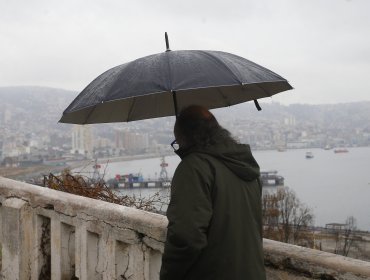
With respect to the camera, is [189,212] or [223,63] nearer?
[189,212]

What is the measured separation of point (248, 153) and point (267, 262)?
2.03 ft

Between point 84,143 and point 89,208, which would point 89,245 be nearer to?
point 89,208

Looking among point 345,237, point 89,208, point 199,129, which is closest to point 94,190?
point 89,208

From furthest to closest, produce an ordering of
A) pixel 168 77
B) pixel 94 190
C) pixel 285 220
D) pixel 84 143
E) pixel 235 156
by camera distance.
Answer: pixel 84 143
pixel 285 220
pixel 94 190
pixel 168 77
pixel 235 156

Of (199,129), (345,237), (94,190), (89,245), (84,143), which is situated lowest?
(345,237)

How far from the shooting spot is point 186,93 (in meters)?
3.36

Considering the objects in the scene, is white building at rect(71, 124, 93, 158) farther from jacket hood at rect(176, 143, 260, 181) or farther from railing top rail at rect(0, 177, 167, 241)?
jacket hood at rect(176, 143, 260, 181)

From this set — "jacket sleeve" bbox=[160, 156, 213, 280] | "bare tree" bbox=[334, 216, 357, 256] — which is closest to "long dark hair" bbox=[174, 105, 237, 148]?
"jacket sleeve" bbox=[160, 156, 213, 280]

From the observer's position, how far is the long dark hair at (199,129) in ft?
6.26

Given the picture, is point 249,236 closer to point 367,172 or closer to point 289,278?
point 289,278

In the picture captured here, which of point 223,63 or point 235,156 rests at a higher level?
point 223,63

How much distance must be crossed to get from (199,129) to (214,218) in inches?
15.5

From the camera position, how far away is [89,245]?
2.89 meters

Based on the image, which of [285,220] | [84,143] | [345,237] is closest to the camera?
[345,237]
